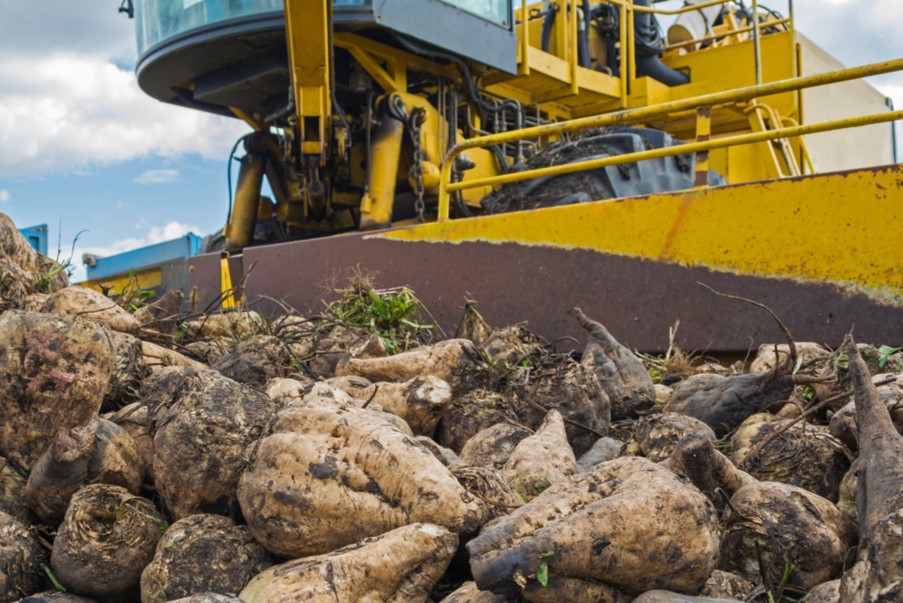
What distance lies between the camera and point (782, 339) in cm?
444

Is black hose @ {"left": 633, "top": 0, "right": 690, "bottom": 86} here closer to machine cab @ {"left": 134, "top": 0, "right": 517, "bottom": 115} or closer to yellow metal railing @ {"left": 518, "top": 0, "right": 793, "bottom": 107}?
yellow metal railing @ {"left": 518, "top": 0, "right": 793, "bottom": 107}

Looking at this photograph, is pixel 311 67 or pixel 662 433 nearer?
pixel 662 433

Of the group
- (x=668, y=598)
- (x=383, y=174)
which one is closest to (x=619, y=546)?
(x=668, y=598)

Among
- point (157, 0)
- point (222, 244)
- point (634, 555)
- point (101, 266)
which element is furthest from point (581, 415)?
point (101, 266)

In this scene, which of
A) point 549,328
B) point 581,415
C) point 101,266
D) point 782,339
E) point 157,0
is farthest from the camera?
point 101,266

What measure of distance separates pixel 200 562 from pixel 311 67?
198 inches

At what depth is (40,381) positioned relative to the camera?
2.70 m

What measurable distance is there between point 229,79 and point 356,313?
3.53m

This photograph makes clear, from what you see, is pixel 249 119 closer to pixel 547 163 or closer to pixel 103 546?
pixel 547 163

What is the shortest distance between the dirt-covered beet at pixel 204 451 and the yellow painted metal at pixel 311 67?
429 cm

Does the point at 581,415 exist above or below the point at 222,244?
below

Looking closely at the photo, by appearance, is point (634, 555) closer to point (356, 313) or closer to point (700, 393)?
point (700, 393)

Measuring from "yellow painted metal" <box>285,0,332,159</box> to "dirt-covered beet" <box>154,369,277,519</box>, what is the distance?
14.1ft

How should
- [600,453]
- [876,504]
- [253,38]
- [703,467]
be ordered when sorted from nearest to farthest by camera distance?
[876,504]
[703,467]
[600,453]
[253,38]
